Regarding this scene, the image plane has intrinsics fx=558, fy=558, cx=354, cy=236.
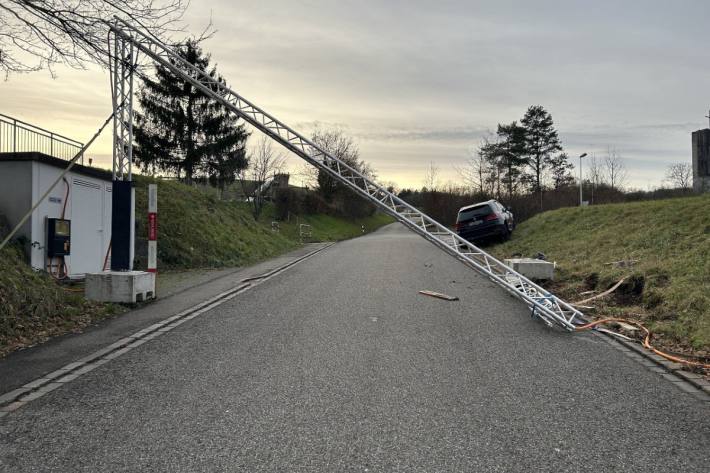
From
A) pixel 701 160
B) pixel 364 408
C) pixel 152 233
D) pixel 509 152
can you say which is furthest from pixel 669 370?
pixel 509 152

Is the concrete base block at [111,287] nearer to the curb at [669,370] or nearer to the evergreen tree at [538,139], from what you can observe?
the curb at [669,370]

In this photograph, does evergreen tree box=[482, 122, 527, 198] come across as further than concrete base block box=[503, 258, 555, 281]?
Yes

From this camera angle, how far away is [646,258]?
12.0 meters

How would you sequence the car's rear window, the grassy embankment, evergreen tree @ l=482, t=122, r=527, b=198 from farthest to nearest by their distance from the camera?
evergreen tree @ l=482, t=122, r=527, b=198 < the car's rear window < the grassy embankment

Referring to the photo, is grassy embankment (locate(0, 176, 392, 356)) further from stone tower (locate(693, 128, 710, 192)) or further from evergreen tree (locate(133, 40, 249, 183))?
stone tower (locate(693, 128, 710, 192))

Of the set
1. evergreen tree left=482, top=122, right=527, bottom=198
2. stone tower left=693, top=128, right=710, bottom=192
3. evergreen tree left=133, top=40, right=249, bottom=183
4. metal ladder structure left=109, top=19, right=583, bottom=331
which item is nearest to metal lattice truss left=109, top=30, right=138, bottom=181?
metal ladder structure left=109, top=19, right=583, bottom=331

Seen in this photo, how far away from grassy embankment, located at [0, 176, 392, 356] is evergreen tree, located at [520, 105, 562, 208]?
76.1 ft

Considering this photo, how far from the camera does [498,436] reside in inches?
153

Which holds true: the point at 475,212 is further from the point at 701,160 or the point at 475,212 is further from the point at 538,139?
the point at 538,139

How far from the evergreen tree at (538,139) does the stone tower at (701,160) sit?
33.1 metres

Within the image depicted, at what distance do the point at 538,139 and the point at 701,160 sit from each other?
34551 millimetres

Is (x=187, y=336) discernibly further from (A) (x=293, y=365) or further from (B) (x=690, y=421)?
(B) (x=690, y=421)

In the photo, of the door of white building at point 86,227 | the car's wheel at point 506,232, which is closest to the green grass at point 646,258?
the car's wheel at point 506,232

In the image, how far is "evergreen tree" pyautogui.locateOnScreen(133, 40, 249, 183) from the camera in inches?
1503
